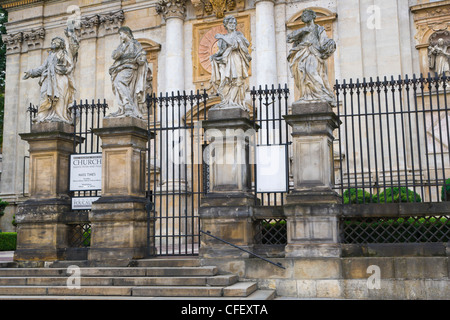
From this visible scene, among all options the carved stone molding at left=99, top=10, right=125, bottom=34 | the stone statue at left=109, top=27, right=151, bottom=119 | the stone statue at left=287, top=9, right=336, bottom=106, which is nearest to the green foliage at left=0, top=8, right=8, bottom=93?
the carved stone molding at left=99, top=10, right=125, bottom=34

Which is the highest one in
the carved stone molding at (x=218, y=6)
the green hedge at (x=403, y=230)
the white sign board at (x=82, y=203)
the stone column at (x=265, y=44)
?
the carved stone molding at (x=218, y=6)

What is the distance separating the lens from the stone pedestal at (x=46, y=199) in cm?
1161

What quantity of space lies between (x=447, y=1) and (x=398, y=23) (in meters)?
1.78

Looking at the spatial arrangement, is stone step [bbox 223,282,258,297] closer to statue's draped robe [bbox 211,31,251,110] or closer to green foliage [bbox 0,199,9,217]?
statue's draped robe [bbox 211,31,251,110]

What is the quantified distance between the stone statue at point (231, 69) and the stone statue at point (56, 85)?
141 inches

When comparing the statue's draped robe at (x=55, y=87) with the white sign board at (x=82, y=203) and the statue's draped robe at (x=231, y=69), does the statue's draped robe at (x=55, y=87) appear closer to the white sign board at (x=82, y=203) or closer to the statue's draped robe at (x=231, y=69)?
the white sign board at (x=82, y=203)

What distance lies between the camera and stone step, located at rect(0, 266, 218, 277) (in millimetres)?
9945

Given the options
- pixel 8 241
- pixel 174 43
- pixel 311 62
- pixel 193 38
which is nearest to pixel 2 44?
pixel 174 43

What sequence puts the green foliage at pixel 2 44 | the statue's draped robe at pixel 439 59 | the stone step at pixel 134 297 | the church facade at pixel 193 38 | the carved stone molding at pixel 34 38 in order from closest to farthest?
the stone step at pixel 134 297, the statue's draped robe at pixel 439 59, the church facade at pixel 193 38, the carved stone molding at pixel 34 38, the green foliage at pixel 2 44

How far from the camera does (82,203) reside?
39.0ft

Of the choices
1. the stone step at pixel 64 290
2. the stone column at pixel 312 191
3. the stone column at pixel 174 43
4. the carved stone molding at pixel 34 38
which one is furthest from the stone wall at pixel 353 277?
the carved stone molding at pixel 34 38

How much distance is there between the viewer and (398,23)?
19156 millimetres

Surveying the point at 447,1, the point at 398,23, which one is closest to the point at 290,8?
the point at 398,23

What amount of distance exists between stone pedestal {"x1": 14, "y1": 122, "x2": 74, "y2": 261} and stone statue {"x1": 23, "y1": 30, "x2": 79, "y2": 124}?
30 cm
